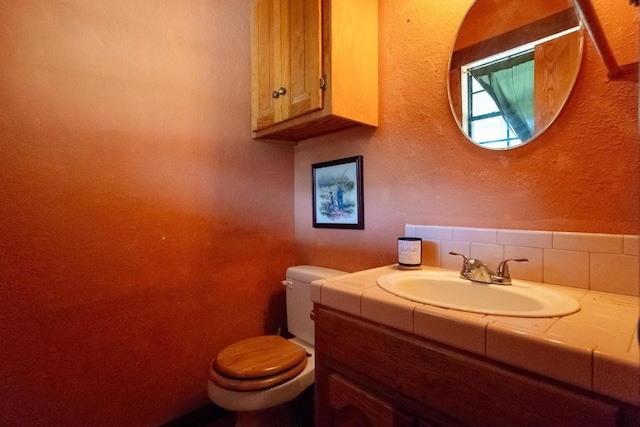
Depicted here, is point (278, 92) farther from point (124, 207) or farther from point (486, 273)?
point (486, 273)

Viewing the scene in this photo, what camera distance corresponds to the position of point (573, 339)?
0.50 m

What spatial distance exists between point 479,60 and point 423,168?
410mm

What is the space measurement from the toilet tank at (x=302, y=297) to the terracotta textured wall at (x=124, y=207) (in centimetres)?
20

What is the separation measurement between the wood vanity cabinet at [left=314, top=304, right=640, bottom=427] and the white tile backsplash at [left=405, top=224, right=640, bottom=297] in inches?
18.9

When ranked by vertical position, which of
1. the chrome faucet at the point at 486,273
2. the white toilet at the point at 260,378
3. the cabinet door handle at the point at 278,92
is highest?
the cabinet door handle at the point at 278,92

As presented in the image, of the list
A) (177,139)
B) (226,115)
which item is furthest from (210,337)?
(226,115)

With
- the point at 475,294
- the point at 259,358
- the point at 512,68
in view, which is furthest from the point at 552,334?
the point at 259,358

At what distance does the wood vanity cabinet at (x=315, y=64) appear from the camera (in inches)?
45.7

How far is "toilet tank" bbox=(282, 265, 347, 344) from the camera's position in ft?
4.62

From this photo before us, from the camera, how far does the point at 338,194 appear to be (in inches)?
58.4

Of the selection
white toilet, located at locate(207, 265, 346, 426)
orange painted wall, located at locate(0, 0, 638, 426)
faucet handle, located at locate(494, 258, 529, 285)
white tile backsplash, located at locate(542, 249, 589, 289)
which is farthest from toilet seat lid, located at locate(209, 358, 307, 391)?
white tile backsplash, located at locate(542, 249, 589, 289)

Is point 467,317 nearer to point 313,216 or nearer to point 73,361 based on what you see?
point 313,216

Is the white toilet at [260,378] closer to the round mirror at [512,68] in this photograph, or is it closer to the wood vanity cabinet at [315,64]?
the wood vanity cabinet at [315,64]

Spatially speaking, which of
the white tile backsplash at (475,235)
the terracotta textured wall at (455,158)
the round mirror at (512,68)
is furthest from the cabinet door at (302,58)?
the white tile backsplash at (475,235)
